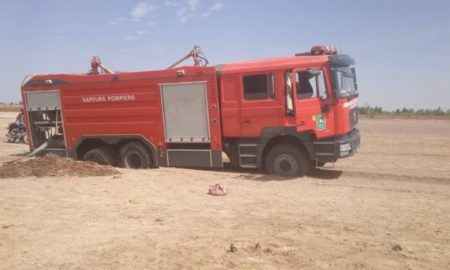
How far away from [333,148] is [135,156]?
5403 mm

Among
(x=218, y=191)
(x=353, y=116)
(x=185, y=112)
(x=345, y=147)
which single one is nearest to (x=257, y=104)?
(x=185, y=112)

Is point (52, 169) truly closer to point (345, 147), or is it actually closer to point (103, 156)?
point (103, 156)

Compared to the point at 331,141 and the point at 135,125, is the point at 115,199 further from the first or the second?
the point at 331,141

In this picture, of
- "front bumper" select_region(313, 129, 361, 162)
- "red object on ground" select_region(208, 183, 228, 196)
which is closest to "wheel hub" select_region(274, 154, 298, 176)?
"front bumper" select_region(313, 129, 361, 162)

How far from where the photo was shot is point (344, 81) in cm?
1009

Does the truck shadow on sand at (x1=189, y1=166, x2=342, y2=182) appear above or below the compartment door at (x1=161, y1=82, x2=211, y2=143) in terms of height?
below

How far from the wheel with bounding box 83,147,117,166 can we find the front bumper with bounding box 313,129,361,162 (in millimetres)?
5772

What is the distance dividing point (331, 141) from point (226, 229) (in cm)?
475

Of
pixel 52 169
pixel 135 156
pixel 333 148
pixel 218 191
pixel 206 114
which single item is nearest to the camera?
pixel 218 191

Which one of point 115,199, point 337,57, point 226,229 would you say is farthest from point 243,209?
point 337,57

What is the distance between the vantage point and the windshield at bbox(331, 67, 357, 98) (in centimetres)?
966

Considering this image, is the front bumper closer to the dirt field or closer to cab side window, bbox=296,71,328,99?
the dirt field

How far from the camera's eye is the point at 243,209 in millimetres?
7000

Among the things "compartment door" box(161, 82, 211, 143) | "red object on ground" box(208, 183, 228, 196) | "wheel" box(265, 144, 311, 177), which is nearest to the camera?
"red object on ground" box(208, 183, 228, 196)
